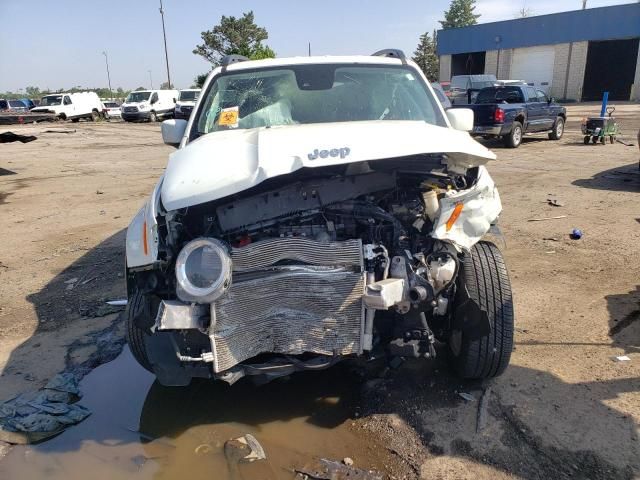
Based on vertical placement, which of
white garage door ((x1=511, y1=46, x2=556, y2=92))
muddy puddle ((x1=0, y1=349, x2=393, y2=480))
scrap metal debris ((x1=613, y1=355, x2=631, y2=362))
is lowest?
muddy puddle ((x1=0, y1=349, x2=393, y2=480))

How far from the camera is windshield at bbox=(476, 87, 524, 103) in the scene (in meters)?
14.6

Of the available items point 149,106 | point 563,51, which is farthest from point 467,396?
point 563,51

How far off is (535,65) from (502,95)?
1021 inches

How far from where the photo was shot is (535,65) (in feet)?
122

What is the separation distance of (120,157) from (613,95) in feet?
122

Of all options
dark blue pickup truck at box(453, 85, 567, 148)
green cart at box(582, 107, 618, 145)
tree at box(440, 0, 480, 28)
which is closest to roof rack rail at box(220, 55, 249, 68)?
dark blue pickup truck at box(453, 85, 567, 148)

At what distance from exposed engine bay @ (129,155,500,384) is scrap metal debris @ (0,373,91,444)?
783 millimetres

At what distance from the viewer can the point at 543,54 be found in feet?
120

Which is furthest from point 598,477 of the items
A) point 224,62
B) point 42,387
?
point 224,62

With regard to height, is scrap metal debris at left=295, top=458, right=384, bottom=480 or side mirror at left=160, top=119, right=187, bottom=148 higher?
side mirror at left=160, top=119, right=187, bottom=148

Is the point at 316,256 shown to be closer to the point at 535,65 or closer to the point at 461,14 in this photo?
the point at 535,65

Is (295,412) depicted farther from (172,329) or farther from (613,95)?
(613,95)

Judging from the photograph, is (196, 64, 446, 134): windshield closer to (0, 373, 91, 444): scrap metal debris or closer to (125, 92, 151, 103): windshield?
(0, 373, 91, 444): scrap metal debris

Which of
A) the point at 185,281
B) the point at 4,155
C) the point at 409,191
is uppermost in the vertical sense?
the point at 409,191
